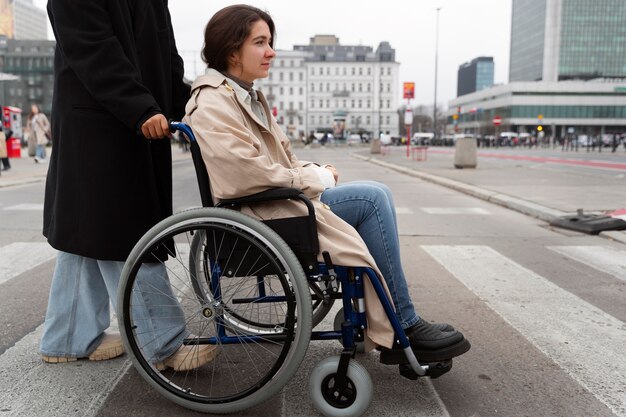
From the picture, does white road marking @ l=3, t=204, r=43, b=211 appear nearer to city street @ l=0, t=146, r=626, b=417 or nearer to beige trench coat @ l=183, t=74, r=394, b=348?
city street @ l=0, t=146, r=626, b=417

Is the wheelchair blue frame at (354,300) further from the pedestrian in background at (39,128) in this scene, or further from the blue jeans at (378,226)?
the pedestrian in background at (39,128)

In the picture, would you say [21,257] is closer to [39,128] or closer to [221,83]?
[221,83]

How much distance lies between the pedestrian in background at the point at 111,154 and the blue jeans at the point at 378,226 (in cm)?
80

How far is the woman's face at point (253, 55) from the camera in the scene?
2395mm

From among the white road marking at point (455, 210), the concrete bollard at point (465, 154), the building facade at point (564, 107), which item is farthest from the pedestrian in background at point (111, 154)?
the building facade at point (564, 107)

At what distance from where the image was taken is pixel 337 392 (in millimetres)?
2240

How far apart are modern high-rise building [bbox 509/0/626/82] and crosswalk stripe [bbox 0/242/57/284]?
131321 mm

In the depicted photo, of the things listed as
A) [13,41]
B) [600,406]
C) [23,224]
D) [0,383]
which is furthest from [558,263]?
[13,41]

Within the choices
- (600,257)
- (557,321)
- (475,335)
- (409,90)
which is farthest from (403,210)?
(409,90)

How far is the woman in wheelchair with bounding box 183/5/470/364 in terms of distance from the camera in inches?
83.7

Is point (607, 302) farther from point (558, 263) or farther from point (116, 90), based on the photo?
point (116, 90)

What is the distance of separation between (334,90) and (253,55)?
13632 centimetres

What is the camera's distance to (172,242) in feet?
7.64

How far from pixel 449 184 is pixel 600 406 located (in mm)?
11104
